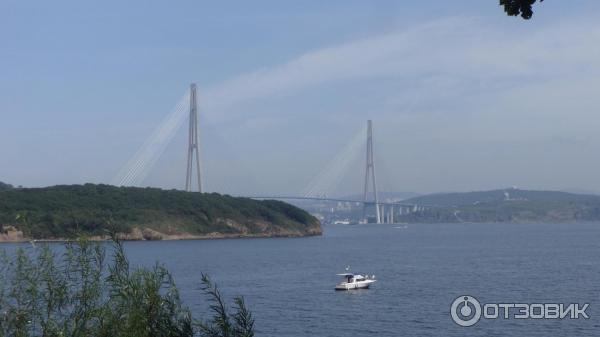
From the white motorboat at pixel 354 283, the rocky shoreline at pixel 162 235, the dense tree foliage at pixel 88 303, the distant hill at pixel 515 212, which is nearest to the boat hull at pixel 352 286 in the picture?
the white motorboat at pixel 354 283

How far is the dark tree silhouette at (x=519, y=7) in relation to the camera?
5793 mm

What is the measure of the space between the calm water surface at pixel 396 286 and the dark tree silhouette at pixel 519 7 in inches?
579

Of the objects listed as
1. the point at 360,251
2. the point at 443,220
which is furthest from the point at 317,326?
the point at 443,220

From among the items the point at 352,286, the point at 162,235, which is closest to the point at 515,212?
the point at 162,235

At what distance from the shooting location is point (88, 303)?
9.27m

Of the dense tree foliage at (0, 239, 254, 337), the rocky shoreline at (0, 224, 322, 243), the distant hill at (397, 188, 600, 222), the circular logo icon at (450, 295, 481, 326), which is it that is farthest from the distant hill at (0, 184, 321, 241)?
the distant hill at (397, 188, 600, 222)

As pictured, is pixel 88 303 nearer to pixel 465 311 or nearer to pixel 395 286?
pixel 465 311

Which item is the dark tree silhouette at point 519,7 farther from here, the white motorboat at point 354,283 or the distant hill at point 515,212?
the distant hill at point 515,212

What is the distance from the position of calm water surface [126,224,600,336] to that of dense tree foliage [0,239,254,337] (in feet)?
36.9

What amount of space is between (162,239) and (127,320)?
199ft

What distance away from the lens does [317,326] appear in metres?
21.6

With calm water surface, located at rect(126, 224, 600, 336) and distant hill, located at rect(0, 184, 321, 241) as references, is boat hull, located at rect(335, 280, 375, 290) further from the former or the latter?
distant hill, located at rect(0, 184, 321, 241)

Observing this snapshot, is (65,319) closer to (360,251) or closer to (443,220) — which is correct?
(360,251)

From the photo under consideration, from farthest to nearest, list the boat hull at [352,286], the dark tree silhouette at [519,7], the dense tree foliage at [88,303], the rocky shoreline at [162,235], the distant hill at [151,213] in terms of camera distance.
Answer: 1. the distant hill at [151,213]
2. the rocky shoreline at [162,235]
3. the boat hull at [352,286]
4. the dense tree foliage at [88,303]
5. the dark tree silhouette at [519,7]
